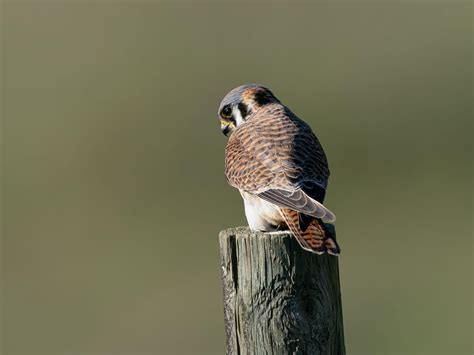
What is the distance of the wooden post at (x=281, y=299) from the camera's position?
4867mm

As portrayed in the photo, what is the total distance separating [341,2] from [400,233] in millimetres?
11212

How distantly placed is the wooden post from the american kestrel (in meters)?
0.17

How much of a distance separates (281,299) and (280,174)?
1.23 meters

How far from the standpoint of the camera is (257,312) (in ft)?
16.1

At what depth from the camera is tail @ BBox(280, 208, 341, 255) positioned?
4926mm

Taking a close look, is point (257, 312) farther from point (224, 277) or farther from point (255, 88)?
point (255, 88)

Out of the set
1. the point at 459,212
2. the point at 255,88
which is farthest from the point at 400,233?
the point at 255,88

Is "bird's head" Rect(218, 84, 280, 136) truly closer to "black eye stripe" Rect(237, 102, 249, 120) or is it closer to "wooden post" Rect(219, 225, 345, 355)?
"black eye stripe" Rect(237, 102, 249, 120)

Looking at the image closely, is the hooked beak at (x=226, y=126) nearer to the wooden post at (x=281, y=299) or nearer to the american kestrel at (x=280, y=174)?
the american kestrel at (x=280, y=174)

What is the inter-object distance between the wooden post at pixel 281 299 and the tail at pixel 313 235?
0.18 feet

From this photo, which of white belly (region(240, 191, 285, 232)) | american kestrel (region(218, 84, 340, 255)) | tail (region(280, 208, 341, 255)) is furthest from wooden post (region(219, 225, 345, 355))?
white belly (region(240, 191, 285, 232))

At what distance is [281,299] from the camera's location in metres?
4.86

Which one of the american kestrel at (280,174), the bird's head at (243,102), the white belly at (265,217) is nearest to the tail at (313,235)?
the american kestrel at (280,174)

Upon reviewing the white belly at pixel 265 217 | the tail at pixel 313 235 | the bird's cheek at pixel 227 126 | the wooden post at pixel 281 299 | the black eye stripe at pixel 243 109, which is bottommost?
the wooden post at pixel 281 299
